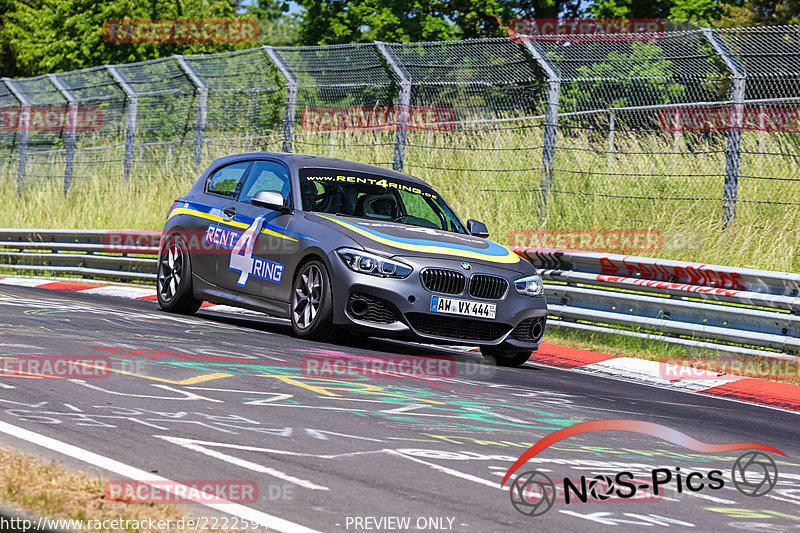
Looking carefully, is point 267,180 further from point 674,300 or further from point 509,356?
point 674,300

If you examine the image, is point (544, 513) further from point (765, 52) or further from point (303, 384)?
point (765, 52)

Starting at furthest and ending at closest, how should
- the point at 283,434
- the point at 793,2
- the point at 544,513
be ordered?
the point at 793,2
the point at 283,434
the point at 544,513

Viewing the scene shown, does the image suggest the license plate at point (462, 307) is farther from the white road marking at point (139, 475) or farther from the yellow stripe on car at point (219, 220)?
the white road marking at point (139, 475)

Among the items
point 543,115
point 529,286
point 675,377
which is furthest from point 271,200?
point 543,115

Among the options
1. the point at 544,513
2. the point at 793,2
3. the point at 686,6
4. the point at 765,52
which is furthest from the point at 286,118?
the point at 793,2

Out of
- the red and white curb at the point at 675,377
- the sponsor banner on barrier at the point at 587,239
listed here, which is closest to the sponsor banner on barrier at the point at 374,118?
the sponsor banner on barrier at the point at 587,239

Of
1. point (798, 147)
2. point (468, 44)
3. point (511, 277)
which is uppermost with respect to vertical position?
point (468, 44)

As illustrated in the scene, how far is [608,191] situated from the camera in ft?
50.7

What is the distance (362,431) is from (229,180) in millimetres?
5995

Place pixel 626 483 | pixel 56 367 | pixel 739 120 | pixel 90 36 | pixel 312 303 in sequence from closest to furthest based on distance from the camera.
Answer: pixel 626 483
pixel 56 367
pixel 312 303
pixel 739 120
pixel 90 36

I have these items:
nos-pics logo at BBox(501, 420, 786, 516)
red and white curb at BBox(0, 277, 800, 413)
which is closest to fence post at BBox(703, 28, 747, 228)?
red and white curb at BBox(0, 277, 800, 413)

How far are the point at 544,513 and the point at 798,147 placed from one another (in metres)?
9.85

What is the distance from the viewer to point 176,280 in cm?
1170

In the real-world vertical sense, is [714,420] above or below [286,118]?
below
